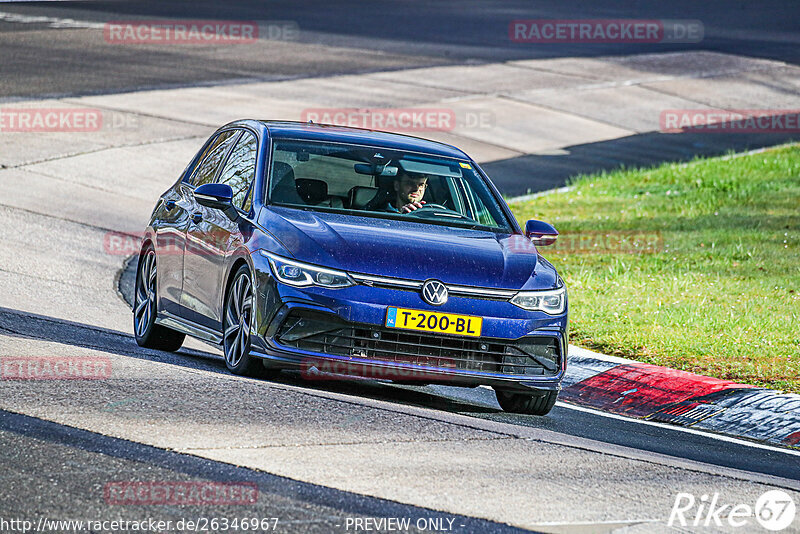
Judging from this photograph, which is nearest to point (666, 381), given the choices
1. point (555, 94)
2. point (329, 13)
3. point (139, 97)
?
point (139, 97)

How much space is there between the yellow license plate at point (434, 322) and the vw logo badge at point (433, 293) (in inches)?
2.8

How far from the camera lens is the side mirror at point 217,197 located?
29.5 feet

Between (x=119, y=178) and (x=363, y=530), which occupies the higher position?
(x=363, y=530)

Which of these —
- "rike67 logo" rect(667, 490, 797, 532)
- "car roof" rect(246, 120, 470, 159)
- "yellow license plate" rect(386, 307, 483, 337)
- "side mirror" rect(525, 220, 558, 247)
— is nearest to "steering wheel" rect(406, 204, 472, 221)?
"side mirror" rect(525, 220, 558, 247)

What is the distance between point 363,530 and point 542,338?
10.0 feet

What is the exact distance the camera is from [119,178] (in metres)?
18.9

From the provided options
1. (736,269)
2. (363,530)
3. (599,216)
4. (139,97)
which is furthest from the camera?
(139,97)

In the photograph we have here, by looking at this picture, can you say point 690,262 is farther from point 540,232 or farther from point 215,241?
point 215,241

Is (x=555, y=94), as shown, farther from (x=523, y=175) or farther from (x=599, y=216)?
(x=599, y=216)

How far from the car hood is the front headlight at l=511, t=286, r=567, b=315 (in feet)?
0.17

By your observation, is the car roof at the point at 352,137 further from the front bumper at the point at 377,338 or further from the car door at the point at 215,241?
the front bumper at the point at 377,338

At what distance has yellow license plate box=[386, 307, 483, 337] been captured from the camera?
7.97 metres

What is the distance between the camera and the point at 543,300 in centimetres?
837

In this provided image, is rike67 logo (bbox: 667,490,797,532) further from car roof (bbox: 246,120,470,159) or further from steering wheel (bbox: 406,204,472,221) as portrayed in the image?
car roof (bbox: 246,120,470,159)
